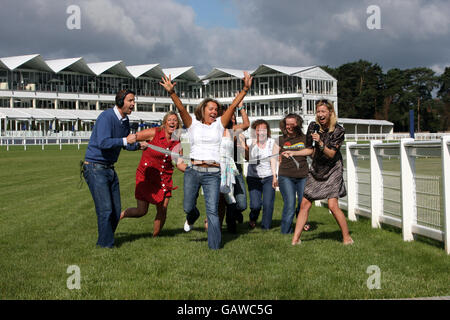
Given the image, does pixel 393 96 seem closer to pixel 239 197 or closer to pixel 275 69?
pixel 275 69

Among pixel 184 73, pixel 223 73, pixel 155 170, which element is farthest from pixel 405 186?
pixel 184 73

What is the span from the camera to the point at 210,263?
652 centimetres

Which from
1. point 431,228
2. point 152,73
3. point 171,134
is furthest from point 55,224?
point 152,73

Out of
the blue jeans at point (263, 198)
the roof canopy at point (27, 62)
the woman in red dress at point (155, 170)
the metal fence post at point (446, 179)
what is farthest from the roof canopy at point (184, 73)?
the metal fence post at point (446, 179)

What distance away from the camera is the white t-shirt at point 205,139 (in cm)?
729

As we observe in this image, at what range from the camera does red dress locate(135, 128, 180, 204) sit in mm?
8602

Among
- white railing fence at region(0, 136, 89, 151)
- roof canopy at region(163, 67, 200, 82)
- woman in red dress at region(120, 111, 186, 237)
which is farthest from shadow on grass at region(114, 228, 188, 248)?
roof canopy at region(163, 67, 200, 82)

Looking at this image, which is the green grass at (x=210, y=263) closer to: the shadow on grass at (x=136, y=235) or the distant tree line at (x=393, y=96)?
the shadow on grass at (x=136, y=235)

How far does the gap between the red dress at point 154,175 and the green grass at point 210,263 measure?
667 mm

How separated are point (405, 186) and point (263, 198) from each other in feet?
8.23

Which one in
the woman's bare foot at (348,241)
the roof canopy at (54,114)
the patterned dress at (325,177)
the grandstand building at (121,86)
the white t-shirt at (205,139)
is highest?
the grandstand building at (121,86)

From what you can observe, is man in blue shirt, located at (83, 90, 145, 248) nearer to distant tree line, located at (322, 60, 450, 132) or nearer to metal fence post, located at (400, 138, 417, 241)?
metal fence post, located at (400, 138, 417, 241)

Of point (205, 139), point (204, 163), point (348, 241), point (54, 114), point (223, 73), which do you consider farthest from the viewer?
point (223, 73)

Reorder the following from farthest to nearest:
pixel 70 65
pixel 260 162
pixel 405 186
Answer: pixel 70 65 < pixel 260 162 < pixel 405 186
